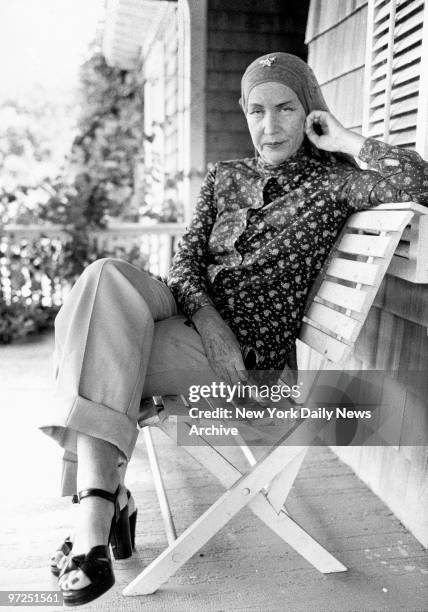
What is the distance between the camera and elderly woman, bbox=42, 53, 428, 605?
1346 millimetres

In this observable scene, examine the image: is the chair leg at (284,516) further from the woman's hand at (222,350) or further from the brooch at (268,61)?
the brooch at (268,61)

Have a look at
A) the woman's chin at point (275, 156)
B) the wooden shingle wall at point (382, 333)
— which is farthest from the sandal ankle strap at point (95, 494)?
the woman's chin at point (275, 156)

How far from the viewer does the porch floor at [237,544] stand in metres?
1.48

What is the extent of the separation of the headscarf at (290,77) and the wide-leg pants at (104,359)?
734 millimetres

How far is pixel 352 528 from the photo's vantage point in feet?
5.95

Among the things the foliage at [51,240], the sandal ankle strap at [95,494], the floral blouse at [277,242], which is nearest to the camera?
the sandal ankle strap at [95,494]

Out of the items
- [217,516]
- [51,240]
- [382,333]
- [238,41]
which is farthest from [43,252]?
[217,516]

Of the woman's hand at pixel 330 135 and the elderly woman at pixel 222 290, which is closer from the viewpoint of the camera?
the elderly woman at pixel 222 290

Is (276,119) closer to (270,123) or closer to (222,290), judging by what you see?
(270,123)

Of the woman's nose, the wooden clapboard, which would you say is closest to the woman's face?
the woman's nose

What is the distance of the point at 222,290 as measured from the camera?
1.77 metres

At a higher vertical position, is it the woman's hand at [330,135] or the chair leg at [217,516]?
the woman's hand at [330,135]

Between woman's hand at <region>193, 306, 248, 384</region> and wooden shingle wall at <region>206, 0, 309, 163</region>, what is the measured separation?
57.2 inches

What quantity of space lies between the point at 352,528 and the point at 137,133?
4191 mm
